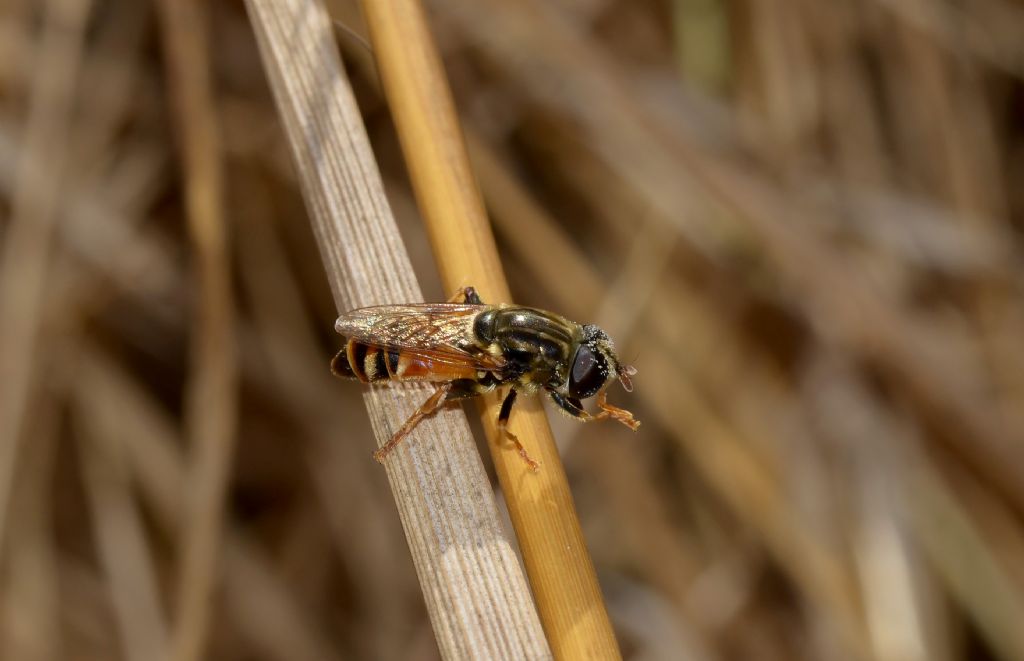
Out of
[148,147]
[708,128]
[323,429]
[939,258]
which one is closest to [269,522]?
[323,429]

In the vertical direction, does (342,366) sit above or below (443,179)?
below

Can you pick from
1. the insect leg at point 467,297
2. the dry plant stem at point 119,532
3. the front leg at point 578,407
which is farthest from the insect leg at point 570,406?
the dry plant stem at point 119,532

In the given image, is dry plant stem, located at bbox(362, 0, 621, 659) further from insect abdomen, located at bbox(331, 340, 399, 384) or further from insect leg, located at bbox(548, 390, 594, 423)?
insect leg, located at bbox(548, 390, 594, 423)

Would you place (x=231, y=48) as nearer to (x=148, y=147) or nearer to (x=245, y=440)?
(x=148, y=147)

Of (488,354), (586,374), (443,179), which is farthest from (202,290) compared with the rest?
(443,179)

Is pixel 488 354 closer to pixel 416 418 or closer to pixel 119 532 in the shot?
pixel 416 418

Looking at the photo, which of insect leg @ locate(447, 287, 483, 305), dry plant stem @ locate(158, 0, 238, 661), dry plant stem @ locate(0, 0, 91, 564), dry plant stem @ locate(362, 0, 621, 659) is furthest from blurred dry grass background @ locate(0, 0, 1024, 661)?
dry plant stem @ locate(362, 0, 621, 659)
